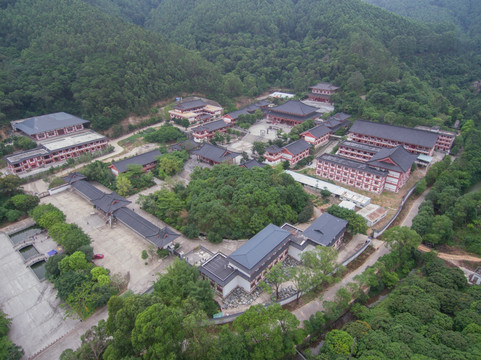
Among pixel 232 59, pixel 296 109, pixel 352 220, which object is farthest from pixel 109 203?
pixel 232 59

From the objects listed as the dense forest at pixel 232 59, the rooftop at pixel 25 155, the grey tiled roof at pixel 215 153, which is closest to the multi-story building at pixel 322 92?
the dense forest at pixel 232 59

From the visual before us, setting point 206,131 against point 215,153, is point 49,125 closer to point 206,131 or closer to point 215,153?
point 206,131

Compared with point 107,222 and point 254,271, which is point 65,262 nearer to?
point 107,222

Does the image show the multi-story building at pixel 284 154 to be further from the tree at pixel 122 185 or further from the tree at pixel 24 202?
the tree at pixel 24 202

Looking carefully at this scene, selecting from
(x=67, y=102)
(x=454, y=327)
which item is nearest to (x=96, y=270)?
(x=454, y=327)

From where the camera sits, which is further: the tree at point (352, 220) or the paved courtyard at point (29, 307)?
the tree at point (352, 220)

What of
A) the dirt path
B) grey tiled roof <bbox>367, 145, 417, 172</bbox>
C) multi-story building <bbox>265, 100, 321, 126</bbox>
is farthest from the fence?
multi-story building <bbox>265, 100, 321, 126</bbox>

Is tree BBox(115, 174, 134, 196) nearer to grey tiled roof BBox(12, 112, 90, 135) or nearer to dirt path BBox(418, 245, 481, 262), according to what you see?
grey tiled roof BBox(12, 112, 90, 135)
